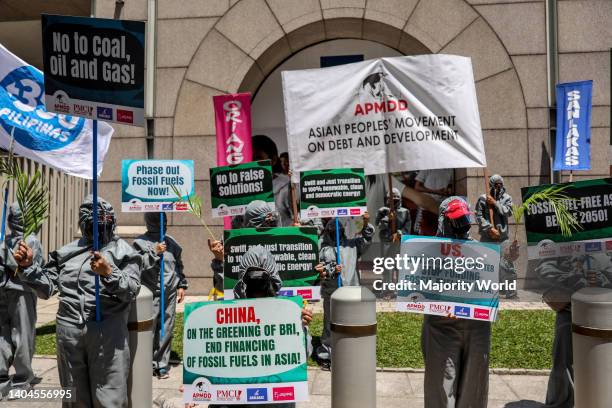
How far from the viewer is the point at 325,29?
447 inches

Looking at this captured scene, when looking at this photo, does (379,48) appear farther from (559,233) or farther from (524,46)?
(559,233)

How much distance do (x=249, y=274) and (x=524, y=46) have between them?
9761 millimetres

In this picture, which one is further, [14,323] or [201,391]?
[14,323]

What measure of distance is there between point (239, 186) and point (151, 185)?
4.54 feet

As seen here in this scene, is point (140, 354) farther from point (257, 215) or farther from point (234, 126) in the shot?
point (234, 126)

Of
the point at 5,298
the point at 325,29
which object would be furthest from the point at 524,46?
the point at 5,298

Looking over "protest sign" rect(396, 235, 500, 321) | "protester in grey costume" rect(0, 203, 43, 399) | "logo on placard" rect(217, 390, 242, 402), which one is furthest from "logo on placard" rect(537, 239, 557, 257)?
"protester in grey costume" rect(0, 203, 43, 399)

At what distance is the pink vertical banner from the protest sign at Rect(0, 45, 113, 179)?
262 centimetres

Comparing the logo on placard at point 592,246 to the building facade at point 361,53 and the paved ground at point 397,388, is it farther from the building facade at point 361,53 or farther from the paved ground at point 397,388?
the building facade at point 361,53

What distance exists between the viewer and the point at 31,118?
543cm

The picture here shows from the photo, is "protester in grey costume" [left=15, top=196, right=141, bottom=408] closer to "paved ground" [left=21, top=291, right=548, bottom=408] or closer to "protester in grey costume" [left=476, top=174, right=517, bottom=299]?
"paved ground" [left=21, top=291, right=548, bottom=408]

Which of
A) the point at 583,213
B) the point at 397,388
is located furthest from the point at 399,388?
the point at 583,213

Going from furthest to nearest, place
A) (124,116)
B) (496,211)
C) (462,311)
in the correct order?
1. (496,211)
2. (124,116)
3. (462,311)

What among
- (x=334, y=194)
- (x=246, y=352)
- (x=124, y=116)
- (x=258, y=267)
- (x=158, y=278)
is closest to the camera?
(x=258, y=267)
